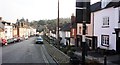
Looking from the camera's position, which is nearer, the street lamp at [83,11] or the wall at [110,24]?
the street lamp at [83,11]

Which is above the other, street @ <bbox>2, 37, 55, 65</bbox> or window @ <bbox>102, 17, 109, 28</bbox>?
window @ <bbox>102, 17, 109, 28</bbox>

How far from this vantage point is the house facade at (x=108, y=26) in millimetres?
30375

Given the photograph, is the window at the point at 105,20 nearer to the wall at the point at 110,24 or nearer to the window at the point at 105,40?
the wall at the point at 110,24

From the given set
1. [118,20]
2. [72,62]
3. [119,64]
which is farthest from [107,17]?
[72,62]

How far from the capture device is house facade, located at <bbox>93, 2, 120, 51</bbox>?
99.7ft

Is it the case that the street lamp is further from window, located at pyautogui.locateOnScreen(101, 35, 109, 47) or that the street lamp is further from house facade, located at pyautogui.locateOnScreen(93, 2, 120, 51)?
window, located at pyautogui.locateOnScreen(101, 35, 109, 47)

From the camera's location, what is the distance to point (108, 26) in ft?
112

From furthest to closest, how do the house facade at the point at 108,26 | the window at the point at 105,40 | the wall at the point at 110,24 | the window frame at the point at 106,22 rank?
the window at the point at 105,40, the window frame at the point at 106,22, the wall at the point at 110,24, the house facade at the point at 108,26

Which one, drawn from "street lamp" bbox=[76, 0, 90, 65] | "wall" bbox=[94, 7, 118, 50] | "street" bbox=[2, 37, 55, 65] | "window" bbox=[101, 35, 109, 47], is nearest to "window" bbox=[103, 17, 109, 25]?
"wall" bbox=[94, 7, 118, 50]

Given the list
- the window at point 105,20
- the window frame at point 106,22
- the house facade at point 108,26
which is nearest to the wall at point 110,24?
the house facade at point 108,26

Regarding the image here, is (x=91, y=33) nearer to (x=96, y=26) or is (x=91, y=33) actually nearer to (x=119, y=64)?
(x=96, y=26)

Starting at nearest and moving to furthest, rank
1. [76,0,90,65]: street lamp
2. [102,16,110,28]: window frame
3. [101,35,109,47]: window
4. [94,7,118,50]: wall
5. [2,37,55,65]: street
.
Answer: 1. [76,0,90,65]: street lamp
2. [2,37,55,65]: street
3. [94,7,118,50]: wall
4. [102,16,110,28]: window frame
5. [101,35,109,47]: window

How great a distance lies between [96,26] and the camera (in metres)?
39.4

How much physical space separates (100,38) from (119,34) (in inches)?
318
